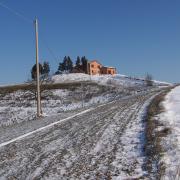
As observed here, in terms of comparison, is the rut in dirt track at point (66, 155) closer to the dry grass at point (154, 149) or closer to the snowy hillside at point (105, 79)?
the dry grass at point (154, 149)

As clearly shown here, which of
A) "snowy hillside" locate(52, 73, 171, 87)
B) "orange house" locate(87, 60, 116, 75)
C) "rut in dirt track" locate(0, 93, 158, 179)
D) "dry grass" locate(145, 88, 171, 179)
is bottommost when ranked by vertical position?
"rut in dirt track" locate(0, 93, 158, 179)

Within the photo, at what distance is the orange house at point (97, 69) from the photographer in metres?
131

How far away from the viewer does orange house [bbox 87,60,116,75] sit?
131 meters

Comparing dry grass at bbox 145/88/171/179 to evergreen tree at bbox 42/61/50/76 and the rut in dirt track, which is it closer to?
the rut in dirt track

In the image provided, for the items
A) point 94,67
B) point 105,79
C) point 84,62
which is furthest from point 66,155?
point 84,62

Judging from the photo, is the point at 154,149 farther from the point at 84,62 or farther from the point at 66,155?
the point at 84,62

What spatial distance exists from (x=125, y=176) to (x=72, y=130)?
6.00 meters

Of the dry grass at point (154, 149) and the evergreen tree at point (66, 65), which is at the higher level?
the evergreen tree at point (66, 65)

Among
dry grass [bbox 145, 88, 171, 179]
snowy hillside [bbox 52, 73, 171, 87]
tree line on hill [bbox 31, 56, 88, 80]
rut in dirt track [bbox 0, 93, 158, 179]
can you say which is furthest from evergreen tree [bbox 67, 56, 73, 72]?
dry grass [bbox 145, 88, 171, 179]

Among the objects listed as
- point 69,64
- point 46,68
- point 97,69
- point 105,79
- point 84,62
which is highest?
point 84,62

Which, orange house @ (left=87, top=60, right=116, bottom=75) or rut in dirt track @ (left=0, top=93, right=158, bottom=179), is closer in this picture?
rut in dirt track @ (left=0, top=93, right=158, bottom=179)

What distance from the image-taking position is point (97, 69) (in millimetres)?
135375

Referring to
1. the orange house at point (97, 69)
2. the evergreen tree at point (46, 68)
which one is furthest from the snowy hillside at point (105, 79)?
the evergreen tree at point (46, 68)

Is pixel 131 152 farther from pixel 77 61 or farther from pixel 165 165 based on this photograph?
pixel 77 61
